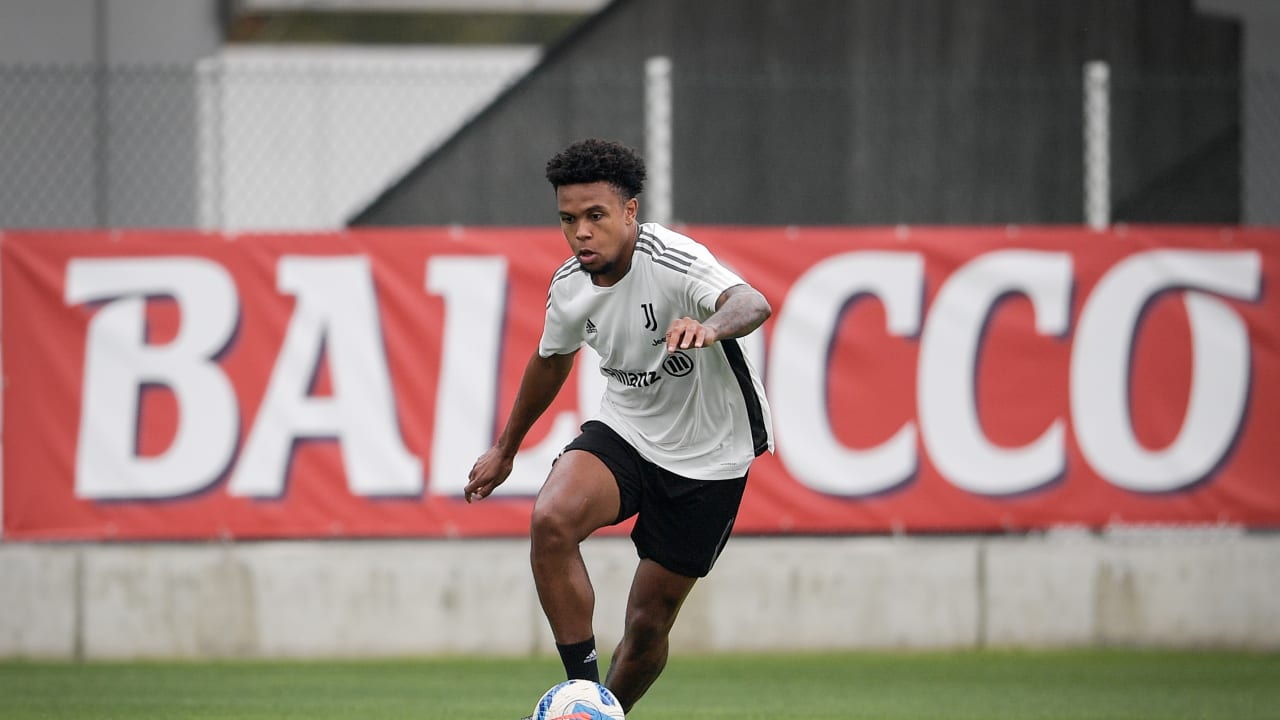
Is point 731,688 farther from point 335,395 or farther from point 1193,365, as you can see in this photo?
point 1193,365

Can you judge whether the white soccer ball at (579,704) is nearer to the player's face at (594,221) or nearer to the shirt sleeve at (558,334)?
the shirt sleeve at (558,334)

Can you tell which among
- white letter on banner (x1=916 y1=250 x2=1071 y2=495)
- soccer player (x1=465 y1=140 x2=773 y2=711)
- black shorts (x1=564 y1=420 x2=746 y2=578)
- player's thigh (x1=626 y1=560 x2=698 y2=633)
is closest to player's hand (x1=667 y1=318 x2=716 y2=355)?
soccer player (x1=465 y1=140 x2=773 y2=711)

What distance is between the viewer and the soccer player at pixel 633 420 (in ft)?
19.4

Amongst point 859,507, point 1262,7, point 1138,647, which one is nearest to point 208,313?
point 859,507

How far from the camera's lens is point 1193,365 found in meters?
10.9

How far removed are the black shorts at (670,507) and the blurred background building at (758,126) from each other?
16.9 ft

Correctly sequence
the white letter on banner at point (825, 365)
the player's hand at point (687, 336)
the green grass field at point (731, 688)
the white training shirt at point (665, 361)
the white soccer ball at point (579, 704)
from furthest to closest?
the white letter on banner at point (825, 365), the green grass field at point (731, 688), the white training shirt at point (665, 361), the white soccer ball at point (579, 704), the player's hand at point (687, 336)

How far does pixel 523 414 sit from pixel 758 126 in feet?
17.2

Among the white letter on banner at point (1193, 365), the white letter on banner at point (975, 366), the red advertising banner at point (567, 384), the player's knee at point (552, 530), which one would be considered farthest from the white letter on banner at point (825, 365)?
the player's knee at point (552, 530)

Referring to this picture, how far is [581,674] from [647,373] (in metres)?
1.10

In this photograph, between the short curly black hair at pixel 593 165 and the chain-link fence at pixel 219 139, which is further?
the chain-link fence at pixel 219 139

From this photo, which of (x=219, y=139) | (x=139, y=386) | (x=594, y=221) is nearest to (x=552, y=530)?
(x=594, y=221)

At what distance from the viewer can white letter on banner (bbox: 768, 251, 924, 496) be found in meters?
10.7

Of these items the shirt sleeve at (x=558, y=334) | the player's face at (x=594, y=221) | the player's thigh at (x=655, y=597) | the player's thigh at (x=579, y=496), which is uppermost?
the player's face at (x=594, y=221)
